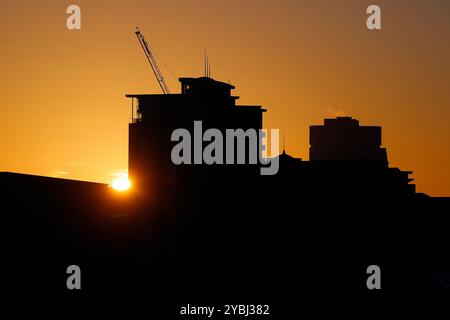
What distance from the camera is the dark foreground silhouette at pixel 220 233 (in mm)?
85938

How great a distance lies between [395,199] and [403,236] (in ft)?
29.7

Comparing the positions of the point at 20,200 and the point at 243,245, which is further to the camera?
the point at 243,245

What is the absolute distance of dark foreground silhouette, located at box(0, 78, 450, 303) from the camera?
85.9 m

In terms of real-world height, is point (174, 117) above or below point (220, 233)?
above

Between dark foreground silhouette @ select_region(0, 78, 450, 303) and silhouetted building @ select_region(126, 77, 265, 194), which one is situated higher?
silhouetted building @ select_region(126, 77, 265, 194)

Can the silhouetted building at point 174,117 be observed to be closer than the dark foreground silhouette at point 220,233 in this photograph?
No

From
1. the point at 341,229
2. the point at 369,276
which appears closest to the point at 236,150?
the point at 341,229

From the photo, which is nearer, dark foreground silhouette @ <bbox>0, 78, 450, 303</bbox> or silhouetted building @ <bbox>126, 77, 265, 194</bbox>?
dark foreground silhouette @ <bbox>0, 78, 450, 303</bbox>

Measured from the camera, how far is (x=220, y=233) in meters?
117

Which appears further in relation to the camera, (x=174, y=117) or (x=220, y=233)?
(x=174, y=117)

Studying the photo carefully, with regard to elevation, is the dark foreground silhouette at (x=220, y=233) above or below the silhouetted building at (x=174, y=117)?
below
